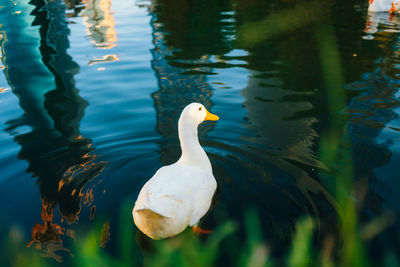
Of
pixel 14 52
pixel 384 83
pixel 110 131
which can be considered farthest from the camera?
pixel 14 52

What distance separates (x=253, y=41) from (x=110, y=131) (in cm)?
492

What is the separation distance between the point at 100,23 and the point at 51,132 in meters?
6.87

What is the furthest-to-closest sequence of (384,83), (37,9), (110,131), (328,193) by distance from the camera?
(37,9) < (384,83) < (110,131) < (328,193)

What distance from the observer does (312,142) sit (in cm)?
409

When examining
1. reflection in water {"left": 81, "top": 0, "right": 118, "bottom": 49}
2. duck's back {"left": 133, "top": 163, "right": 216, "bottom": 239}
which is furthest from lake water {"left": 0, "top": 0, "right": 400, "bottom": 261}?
duck's back {"left": 133, "top": 163, "right": 216, "bottom": 239}

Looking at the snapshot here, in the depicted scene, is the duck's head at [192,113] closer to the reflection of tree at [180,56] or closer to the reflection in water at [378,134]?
the reflection of tree at [180,56]

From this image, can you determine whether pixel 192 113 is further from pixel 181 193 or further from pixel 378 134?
pixel 378 134

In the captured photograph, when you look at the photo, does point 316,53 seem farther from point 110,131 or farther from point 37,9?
point 37,9

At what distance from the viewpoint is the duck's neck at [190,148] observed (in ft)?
Answer: 10.9

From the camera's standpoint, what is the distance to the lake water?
3.10m

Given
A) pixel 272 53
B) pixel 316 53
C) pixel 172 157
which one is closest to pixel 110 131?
pixel 172 157

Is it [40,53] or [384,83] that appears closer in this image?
[384,83]

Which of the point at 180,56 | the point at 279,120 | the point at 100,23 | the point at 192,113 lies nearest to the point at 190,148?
the point at 192,113

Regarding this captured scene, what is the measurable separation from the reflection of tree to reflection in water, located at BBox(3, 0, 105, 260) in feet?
3.21
